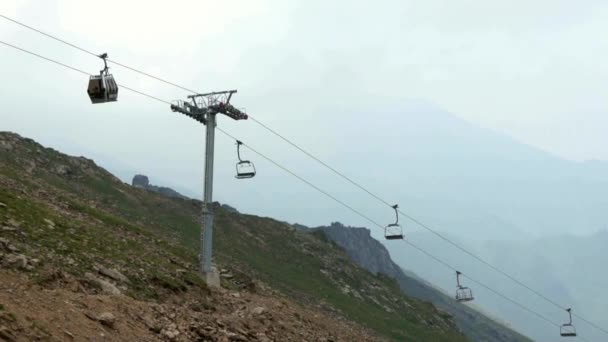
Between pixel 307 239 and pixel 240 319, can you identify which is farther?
pixel 307 239

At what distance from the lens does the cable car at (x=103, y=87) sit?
29281 mm

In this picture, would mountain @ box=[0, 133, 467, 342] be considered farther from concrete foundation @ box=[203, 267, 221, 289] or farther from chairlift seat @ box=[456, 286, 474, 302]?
chairlift seat @ box=[456, 286, 474, 302]

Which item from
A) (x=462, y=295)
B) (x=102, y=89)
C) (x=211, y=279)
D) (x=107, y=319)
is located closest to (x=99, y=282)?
(x=107, y=319)

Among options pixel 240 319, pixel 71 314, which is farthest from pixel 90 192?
pixel 71 314

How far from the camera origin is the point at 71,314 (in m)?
19.8

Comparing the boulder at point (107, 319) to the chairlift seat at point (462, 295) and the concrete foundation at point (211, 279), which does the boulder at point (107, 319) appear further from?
the chairlift seat at point (462, 295)

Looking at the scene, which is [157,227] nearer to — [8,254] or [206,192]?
[206,192]

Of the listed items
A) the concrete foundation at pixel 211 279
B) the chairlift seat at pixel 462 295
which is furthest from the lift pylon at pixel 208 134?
the chairlift seat at pixel 462 295

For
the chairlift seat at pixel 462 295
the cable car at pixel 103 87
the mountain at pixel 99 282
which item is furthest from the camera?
the chairlift seat at pixel 462 295

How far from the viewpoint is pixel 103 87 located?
29.2 meters

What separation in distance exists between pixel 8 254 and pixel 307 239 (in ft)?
363

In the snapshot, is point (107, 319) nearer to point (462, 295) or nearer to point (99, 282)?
point (99, 282)

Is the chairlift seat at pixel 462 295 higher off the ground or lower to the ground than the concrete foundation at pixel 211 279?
higher

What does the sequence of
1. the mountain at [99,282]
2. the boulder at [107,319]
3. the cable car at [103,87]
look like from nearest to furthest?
the mountain at [99,282] → the boulder at [107,319] → the cable car at [103,87]
